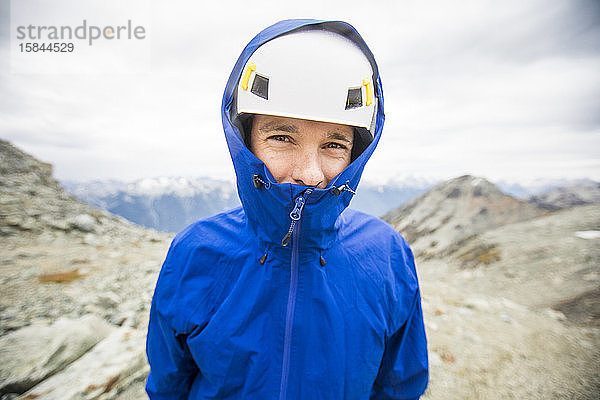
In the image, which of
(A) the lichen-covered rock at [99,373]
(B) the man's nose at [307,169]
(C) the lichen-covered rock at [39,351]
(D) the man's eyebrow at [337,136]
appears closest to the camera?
(B) the man's nose at [307,169]

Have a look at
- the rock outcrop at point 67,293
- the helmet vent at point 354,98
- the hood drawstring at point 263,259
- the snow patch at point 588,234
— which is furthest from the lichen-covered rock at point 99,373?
the snow patch at point 588,234

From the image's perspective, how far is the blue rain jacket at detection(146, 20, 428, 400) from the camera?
1.62m

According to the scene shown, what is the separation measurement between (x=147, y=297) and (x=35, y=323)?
6.42 ft

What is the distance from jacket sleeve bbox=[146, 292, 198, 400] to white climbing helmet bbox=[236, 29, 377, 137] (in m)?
1.70

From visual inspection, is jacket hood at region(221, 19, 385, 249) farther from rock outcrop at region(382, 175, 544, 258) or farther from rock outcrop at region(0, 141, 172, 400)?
rock outcrop at region(382, 175, 544, 258)

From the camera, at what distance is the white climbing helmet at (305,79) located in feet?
5.63

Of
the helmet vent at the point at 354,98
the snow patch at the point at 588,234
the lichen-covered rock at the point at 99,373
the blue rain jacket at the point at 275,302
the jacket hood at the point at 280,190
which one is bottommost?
the lichen-covered rock at the point at 99,373

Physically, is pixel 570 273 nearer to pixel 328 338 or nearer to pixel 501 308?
pixel 501 308

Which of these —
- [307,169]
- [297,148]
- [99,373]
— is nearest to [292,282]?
[307,169]

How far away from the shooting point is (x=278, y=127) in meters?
1.72

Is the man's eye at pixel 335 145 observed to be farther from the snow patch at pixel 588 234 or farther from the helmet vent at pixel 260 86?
the snow patch at pixel 588 234

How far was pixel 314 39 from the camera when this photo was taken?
1.79 metres

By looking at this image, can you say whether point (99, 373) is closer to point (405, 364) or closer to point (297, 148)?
point (405, 364)

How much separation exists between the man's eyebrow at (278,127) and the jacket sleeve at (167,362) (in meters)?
1.54
